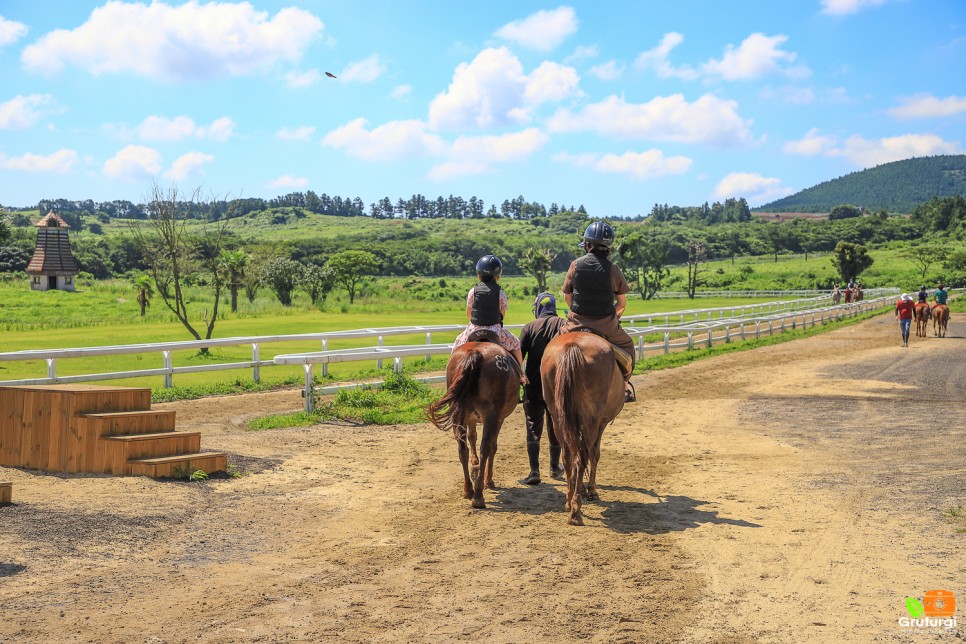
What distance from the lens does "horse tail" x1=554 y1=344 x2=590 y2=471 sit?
25.9 ft

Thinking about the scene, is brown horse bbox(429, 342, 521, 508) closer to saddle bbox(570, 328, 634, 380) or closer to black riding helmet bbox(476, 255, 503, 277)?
saddle bbox(570, 328, 634, 380)

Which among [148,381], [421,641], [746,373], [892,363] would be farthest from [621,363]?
[892,363]

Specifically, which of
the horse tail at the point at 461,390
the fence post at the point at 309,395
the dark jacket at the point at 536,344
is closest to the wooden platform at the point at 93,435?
the horse tail at the point at 461,390

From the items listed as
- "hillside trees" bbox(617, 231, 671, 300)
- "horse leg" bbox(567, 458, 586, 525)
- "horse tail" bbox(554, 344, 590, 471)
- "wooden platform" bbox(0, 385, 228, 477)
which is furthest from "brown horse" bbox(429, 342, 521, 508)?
"hillside trees" bbox(617, 231, 671, 300)

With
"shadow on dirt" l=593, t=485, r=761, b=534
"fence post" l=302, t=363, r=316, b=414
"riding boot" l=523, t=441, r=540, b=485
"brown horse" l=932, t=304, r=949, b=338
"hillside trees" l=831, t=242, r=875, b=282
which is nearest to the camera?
"shadow on dirt" l=593, t=485, r=761, b=534

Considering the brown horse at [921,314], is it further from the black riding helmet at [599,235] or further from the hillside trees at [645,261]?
the hillside trees at [645,261]

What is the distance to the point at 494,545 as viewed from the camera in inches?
278

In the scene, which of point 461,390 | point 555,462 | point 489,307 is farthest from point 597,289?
point 555,462

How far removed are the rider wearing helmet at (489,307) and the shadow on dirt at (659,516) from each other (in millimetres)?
1715

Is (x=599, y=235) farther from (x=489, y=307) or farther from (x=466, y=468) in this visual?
(x=466, y=468)

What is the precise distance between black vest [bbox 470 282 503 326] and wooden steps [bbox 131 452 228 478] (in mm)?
3489

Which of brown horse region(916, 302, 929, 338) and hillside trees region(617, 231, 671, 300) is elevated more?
hillside trees region(617, 231, 671, 300)

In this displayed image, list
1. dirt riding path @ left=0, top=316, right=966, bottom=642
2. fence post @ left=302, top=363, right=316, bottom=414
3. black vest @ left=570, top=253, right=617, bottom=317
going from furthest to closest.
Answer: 1. fence post @ left=302, top=363, right=316, bottom=414
2. black vest @ left=570, top=253, right=617, bottom=317
3. dirt riding path @ left=0, top=316, right=966, bottom=642

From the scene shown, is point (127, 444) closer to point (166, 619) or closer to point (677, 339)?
point (166, 619)
